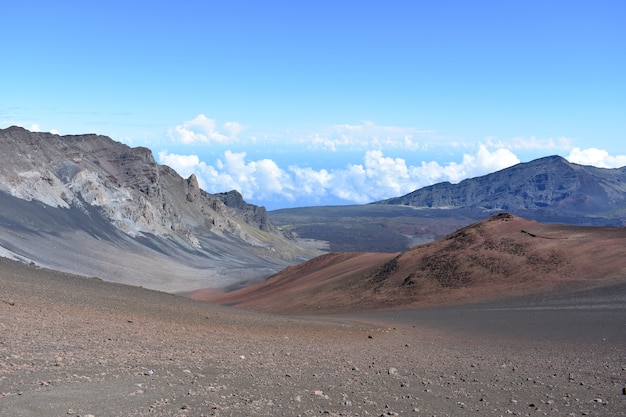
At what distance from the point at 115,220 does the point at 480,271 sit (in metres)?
71.5

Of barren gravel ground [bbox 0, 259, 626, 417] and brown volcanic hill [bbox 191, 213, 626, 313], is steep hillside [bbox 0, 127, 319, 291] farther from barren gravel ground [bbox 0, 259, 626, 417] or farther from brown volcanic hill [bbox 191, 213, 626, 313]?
barren gravel ground [bbox 0, 259, 626, 417]

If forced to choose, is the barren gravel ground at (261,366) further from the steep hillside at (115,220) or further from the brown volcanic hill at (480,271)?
the steep hillside at (115,220)

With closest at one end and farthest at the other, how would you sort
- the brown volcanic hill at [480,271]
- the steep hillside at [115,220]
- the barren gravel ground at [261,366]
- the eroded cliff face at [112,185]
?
the barren gravel ground at [261,366] → the brown volcanic hill at [480,271] → the steep hillside at [115,220] → the eroded cliff face at [112,185]

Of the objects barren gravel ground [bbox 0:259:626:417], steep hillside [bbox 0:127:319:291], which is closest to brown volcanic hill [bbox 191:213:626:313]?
barren gravel ground [bbox 0:259:626:417]

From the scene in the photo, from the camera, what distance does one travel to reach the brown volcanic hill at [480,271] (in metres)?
31.9

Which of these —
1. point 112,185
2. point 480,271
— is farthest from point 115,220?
point 480,271

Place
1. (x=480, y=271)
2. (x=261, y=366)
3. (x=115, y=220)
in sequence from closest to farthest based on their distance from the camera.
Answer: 1. (x=261, y=366)
2. (x=480, y=271)
3. (x=115, y=220)

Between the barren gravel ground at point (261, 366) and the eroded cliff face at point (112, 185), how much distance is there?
7202 cm

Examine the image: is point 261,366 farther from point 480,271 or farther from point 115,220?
point 115,220

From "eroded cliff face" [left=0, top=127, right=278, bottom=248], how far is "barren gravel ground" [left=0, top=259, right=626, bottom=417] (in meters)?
72.0

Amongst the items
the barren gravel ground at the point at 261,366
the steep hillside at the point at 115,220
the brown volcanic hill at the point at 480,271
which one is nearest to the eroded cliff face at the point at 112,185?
the steep hillside at the point at 115,220

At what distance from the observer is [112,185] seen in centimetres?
10181

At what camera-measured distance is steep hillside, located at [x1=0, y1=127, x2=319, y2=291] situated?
75.1 m

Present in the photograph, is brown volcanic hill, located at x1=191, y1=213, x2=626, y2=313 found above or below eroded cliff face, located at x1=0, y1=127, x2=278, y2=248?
below
